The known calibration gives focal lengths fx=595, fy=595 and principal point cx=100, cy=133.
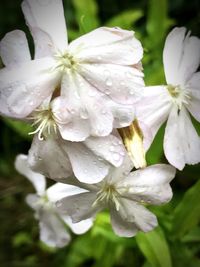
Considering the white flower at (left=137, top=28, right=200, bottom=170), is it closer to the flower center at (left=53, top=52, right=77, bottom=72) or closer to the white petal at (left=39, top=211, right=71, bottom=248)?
the flower center at (left=53, top=52, right=77, bottom=72)

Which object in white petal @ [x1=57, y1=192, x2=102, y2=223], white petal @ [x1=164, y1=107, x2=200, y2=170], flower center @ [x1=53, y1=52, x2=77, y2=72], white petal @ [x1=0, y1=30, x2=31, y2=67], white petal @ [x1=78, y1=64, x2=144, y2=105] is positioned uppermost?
white petal @ [x1=0, y1=30, x2=31, y2=67]

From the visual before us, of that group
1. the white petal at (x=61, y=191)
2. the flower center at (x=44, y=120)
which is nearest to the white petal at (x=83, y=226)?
the white petal at (x=61, y=191)

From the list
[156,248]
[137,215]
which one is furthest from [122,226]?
[156,248]

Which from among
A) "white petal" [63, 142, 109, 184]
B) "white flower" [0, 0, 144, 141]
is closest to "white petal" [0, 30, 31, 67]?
"white flower" [0, 0, 144, 141]

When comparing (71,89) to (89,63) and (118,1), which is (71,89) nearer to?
(89,63)

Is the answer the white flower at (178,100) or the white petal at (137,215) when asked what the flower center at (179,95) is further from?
Result: the white petal at (137,215)

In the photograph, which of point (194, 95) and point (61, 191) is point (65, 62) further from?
point (61, 191)
